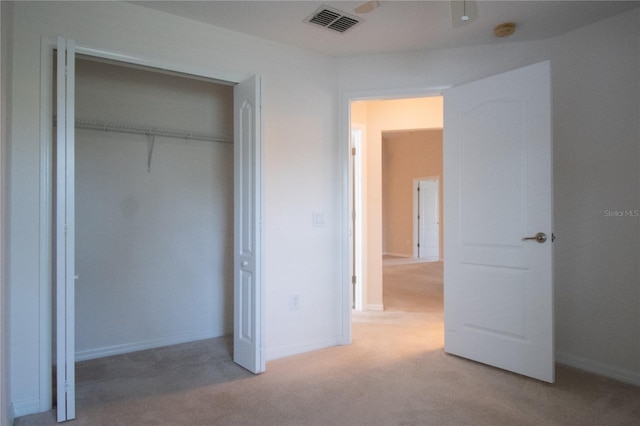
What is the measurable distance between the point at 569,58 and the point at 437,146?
6942 mm

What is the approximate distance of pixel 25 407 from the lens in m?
2.30

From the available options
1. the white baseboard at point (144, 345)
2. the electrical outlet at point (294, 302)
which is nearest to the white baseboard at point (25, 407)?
the white baseboard at point (144, 345)

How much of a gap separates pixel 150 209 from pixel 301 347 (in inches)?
68.3

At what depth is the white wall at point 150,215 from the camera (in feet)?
10.9

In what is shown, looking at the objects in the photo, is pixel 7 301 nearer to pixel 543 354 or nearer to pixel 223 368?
pixel 223 368

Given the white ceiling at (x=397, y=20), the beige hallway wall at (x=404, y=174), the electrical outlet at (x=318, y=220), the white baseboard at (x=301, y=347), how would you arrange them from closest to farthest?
the white ceiling at (x=397, y=20) < the white baseboard at (x=301, y=347) < the electrical outlet at (x=318, y=220) < the beige hallway wall at (x=404, y=174)

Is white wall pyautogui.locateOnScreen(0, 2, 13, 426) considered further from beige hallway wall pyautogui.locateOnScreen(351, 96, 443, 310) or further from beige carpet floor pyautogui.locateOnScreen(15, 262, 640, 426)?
beige hallway wall pyautogui.locateOnScreen(351, 96, 443, 310)

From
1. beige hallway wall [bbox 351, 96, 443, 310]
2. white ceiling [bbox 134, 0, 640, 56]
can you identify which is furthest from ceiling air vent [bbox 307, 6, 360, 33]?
beige hallway wall [bbox 351, 96, 443, 310]

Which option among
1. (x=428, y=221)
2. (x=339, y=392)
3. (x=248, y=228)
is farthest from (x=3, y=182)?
Answer: (x=428, y=221)

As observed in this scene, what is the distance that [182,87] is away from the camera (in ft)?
12.2

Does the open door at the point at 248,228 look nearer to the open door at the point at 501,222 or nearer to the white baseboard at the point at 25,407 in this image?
the white baseboard at the point at 25,407

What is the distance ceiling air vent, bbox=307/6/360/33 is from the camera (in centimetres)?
273

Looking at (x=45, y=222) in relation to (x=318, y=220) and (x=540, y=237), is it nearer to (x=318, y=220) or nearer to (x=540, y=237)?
(x=318, y=220)

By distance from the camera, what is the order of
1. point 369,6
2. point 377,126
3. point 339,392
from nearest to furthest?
point 369,6 < point 339,392 < point 377,126
